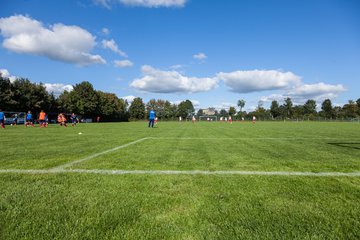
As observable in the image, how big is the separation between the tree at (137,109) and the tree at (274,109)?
7018cm

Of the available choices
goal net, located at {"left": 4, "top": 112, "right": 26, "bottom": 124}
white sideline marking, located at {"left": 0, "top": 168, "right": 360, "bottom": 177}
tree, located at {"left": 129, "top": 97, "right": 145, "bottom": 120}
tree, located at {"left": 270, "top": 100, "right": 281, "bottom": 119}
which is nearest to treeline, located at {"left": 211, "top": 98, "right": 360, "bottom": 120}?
tree, located at {"left": 270, "top": 100, "right": 281, "bottom": 119}

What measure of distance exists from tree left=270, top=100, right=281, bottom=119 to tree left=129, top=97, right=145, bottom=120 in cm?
7018

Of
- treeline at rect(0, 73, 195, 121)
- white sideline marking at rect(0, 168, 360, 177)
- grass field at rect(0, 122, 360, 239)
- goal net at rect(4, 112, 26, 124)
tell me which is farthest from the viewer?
treeline at rect(0, 73, 195, 121)

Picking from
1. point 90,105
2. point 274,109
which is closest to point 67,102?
point 90,105

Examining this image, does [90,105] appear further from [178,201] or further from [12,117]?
[178,201]

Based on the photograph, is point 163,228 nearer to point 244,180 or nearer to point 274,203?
point 274,203

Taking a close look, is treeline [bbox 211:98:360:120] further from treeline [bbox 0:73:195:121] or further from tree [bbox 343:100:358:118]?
treeline [bbox 0:73:195:121]

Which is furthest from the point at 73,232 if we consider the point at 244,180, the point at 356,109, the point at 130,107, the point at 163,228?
the point at 356,109

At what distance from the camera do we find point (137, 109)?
122250 millimetres

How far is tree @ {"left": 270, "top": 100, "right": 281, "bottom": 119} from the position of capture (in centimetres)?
14262

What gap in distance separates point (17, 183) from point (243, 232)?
12.5ft

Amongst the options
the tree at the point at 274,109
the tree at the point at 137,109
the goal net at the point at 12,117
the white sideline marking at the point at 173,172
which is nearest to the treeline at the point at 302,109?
the tree at the point at 274,109

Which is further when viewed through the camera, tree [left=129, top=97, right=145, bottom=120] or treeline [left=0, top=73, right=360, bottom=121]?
tree [left=129, top=97, right=145, bottom=120]

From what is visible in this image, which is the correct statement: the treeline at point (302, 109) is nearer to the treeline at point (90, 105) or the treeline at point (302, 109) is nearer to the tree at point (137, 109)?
the treeline at point (90, 105)
